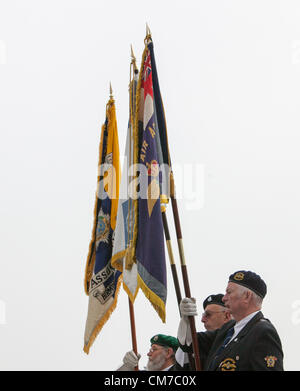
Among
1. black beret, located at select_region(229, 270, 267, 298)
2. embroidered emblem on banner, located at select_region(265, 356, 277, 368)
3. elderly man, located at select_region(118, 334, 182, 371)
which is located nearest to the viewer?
embroidered emblem on banner, located at select_region(265, 356, 277, 368)

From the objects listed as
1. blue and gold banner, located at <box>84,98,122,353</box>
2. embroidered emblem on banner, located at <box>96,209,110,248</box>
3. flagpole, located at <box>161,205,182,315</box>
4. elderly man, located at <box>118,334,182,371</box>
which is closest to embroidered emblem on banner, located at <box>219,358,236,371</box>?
flagpole, located at <box>161,205,182,315</box>

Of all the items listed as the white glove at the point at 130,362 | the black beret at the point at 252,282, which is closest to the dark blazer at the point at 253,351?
the black beret at the point at 252,282

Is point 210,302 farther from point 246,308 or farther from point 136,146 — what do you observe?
point 136,146

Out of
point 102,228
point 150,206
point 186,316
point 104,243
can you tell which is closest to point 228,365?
point 186,316

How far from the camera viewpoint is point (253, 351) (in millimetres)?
4996

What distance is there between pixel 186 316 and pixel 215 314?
0.98m

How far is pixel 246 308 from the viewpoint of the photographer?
5.36 meters

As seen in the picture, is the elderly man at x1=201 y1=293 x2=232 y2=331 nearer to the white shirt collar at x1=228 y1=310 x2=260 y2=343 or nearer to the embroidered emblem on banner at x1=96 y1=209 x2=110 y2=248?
the white shirt collar at x1=228 y1=310 x2=260 y2=343

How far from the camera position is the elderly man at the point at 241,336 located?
195 inches

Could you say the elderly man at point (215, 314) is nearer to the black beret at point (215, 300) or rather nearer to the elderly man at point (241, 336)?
the black beret at point (215, 300)

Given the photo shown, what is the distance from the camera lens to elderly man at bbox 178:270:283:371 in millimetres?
4961

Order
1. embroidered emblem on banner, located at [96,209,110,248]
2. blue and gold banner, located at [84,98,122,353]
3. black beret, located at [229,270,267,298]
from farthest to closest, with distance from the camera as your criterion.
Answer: embroidered emblem on banner, located at [96,209,110,248], blue and gold banner, located at [84,98,122,353], black beret, located at [229,270,267,298]

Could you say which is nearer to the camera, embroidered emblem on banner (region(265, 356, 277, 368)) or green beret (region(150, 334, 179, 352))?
embroidered emblem on banner (region(265, 356, 277, 368))
